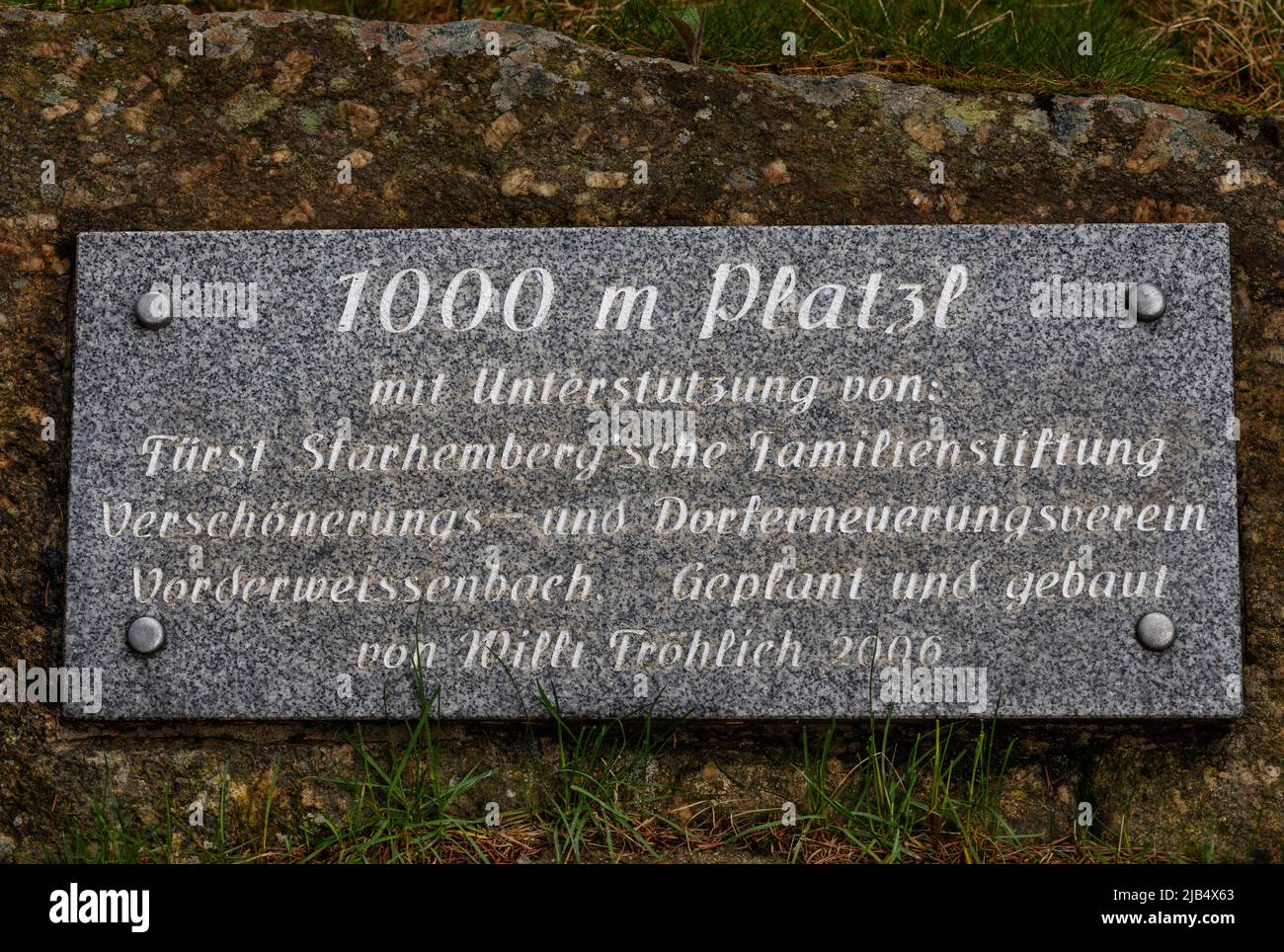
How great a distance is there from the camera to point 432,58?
133 inches

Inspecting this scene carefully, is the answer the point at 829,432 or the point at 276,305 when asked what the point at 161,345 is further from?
the point at 829,432

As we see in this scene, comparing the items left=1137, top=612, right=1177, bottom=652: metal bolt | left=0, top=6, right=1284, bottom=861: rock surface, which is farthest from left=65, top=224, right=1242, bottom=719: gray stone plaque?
left=0, top=6, right=1284, bottom=861: rock surface

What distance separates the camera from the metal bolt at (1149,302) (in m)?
3.09

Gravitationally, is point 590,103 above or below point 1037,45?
below

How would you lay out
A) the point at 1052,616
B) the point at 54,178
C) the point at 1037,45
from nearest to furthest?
1. the point at 1052,616
2. the point at 54,178
3. the point at 1037,45

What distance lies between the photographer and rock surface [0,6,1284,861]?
3166 mm

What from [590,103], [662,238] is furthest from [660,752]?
[590,103]

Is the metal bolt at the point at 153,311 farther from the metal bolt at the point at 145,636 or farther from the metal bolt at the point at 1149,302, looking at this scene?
the metal bolt at the point at 1149,302

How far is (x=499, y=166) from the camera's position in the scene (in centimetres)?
335

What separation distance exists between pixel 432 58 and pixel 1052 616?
2.49 m

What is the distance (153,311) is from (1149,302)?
112 inches

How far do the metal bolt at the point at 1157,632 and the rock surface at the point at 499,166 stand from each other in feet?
1.08

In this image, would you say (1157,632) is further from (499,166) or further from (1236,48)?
(1236,48)

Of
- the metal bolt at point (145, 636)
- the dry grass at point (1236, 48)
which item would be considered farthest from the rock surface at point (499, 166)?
the dry grass at point (1236, 48)
